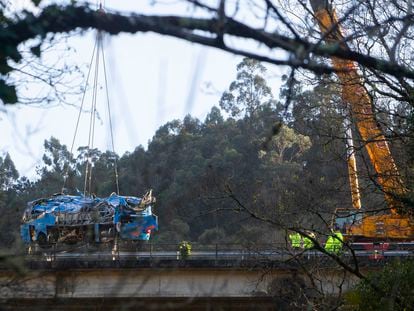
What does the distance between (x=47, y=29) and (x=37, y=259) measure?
202 cm

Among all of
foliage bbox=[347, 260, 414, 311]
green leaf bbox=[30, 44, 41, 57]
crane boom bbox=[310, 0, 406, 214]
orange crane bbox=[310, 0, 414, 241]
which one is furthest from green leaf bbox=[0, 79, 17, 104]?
crane boom bbox=[310, 0, 406, 214]

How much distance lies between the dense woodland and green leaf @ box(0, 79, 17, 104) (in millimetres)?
800

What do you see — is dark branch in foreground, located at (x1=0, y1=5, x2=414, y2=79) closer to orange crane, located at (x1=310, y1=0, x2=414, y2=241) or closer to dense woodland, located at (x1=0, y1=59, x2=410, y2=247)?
dense woodland, located at (x1=0, y1=59, x2=410, y2=247)

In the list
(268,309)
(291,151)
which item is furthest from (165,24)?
(291,151)

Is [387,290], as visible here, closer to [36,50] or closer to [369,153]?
[369,153]

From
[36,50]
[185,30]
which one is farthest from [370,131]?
[185,30]

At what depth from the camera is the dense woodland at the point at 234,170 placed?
5.52 m

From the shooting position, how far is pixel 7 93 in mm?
4758

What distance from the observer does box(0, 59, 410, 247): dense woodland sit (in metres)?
5.52

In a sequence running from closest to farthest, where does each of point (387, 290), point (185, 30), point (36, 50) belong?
1. point (185, 30)
2. point (36, 50)
3. point (387, 290)

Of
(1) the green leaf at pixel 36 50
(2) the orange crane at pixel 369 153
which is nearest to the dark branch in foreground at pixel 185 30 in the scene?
(1) the green leaf at pixel 36 50

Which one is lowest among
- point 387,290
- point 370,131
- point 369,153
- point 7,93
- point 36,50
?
point 387,290

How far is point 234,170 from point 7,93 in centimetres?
3088

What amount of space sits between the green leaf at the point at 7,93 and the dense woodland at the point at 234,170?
2.63 feet
